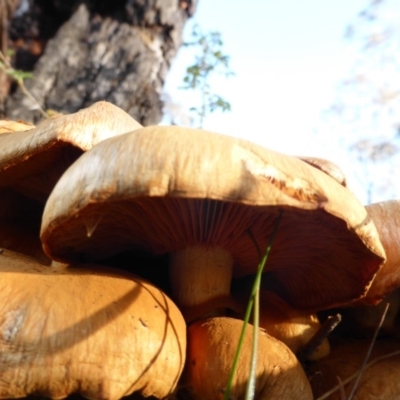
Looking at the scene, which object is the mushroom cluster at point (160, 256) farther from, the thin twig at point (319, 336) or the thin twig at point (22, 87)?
the thin twig at point (22, 87)

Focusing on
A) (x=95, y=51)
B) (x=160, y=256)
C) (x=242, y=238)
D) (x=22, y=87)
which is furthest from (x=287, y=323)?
(x=95, y=51)

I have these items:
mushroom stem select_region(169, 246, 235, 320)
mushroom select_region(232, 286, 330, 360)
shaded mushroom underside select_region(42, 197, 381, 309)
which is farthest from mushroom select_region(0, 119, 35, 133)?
mushroom select_region(232, 286, 330, 360)

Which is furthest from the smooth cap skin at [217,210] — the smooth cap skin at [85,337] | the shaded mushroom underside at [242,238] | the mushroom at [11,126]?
the mushroom at [11,126]

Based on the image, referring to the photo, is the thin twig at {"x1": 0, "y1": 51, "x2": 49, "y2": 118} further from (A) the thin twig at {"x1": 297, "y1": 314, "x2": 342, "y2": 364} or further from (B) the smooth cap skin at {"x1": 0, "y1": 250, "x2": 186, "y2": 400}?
(A) the thin twig at {"x1": 297, "y1": 314, "x2": 342, "y2": 364}

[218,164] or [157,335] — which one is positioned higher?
[218,164]

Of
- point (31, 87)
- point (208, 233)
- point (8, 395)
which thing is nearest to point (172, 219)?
point (208, 233)

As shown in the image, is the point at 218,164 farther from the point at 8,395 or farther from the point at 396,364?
the point at 396,364
